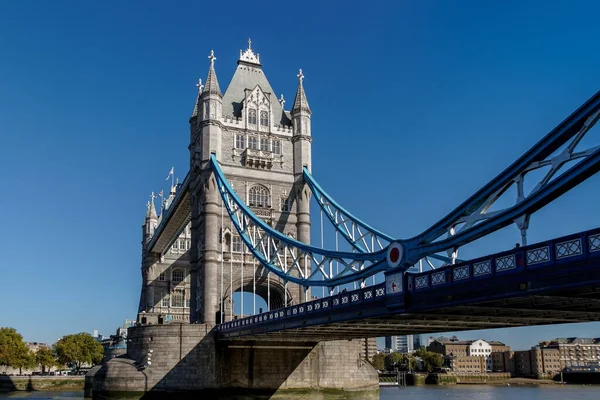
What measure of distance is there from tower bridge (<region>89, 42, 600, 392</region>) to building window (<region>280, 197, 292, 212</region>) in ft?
0.37

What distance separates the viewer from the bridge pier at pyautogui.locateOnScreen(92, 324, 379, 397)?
44.1 meters

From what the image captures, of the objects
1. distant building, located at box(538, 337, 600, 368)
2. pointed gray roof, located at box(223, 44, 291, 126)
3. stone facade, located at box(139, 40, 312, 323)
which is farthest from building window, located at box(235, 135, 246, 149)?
distant building, located at box(538, 337, 600, 368)

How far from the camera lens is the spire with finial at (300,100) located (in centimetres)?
5638

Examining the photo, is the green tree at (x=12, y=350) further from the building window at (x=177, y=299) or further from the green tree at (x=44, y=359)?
the building window at (x=177, y=299)

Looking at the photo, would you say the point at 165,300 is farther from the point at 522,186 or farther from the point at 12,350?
the point at 522,186

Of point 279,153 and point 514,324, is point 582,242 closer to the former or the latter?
point 514,324

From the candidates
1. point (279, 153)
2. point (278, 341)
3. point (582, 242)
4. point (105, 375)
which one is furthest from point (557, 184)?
point (279, 153)

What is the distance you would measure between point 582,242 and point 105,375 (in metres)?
34.3

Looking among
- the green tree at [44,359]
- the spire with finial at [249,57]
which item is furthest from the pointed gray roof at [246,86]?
the green tree at [44,359]

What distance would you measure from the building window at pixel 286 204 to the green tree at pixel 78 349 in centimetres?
5283

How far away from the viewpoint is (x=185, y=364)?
4459cm

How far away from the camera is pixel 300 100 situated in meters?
56.6

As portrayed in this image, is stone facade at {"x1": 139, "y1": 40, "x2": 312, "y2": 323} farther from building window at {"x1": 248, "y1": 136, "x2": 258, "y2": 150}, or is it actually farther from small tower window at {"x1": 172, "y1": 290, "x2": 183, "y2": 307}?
small tower window at {"x1": 172, "y1": 290, "x2": 183, "y2": 307}

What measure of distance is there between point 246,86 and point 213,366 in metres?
23.8
